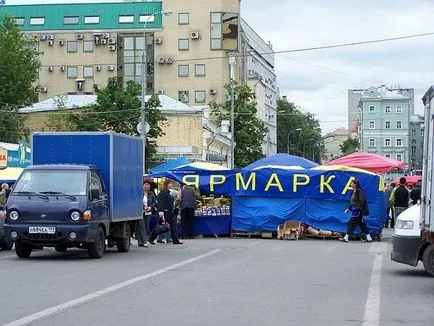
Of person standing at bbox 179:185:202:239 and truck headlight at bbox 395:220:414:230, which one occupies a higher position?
truck headlight at bbox 395:220:414:230

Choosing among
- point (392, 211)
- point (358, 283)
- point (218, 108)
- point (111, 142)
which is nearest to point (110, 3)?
point (218, 108)

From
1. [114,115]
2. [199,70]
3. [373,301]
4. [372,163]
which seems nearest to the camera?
[373,301]

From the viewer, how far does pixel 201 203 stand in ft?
89.9

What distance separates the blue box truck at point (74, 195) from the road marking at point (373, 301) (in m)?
6.01

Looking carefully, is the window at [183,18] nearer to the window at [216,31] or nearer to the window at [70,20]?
the window at [216,31]

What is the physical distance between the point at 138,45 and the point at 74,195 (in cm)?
7549

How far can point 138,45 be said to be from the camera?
9144 cm

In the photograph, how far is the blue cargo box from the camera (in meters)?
18.6

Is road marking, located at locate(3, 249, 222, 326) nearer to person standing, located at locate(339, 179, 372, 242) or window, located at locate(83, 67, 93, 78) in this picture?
person standing, located at locate(339, 179, 372, 242)

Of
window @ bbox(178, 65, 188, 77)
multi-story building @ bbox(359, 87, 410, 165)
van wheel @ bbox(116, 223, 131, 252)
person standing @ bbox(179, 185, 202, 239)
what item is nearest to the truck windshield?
van wheel @ bbox(116, 223, 131, 252)

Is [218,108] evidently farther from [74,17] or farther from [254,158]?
[74,17]

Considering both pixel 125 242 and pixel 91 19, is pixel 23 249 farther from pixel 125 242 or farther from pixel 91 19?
pixel 91 19

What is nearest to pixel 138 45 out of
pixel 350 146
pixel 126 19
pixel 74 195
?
pixel 126 19

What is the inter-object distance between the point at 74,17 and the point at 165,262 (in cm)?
7957
